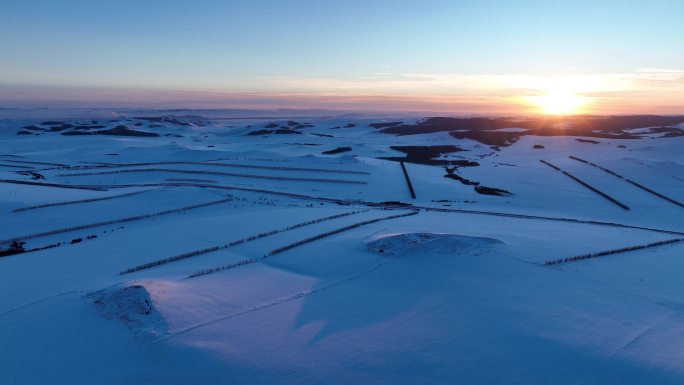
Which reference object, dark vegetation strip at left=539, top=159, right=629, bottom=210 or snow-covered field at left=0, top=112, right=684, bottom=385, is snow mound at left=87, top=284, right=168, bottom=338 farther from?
dark vegetation strip at left=539, top=159, right=629, bottom=210

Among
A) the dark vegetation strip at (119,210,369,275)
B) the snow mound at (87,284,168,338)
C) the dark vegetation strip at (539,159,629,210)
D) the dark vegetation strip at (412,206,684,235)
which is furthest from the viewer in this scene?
the dark vegetation strip at (539,159,629,210)

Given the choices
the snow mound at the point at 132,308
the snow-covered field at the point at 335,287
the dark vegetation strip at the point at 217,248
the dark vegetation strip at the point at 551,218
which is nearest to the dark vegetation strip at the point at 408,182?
the snow-covered field at the point at 335,287

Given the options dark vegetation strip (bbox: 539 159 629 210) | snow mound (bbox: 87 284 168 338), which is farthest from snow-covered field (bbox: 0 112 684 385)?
dark vegetation strip (bbox: 539 159 629 210)

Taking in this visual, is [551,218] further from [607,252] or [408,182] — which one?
[408,182]

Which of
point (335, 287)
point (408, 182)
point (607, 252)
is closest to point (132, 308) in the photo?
point (335, 287)

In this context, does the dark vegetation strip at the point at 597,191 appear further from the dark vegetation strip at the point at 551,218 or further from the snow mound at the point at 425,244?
the snow mound at the point at 425,244

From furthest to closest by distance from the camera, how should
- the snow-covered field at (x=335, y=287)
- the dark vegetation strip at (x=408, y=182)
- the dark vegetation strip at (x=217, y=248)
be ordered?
the dark vegetation strip at (x=408, y=182) → the dark vegetation strip at (x=217, y=248) → the snow-covered field at (x=335, y=287)
